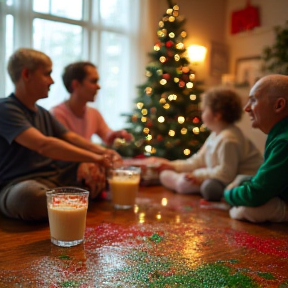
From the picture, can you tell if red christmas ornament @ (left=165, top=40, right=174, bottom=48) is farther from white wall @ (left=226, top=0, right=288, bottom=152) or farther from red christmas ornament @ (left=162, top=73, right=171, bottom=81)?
white wall @ (left=226, top=0, right=288, bottom=152)

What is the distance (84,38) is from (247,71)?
2203mm

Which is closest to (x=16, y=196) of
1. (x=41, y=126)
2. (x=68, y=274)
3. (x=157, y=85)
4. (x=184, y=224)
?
(x=41, y=126)

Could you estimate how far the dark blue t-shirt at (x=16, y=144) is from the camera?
81.0 inches

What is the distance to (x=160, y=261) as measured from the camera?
1.49 m

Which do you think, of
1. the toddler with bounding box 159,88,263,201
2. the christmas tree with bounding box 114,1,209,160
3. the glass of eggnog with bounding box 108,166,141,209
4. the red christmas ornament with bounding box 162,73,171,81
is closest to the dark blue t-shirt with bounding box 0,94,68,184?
the glass of eggnog with bounding box 108,166,141,209

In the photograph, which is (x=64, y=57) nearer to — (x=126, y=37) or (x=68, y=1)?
(x=68, y=1)

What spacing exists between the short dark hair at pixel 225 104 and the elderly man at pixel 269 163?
0.62m

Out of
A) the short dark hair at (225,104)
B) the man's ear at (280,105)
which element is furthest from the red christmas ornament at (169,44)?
the man's ear at (280,105)

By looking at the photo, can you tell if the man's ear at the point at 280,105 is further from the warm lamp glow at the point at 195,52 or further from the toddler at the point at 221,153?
the warm lamp glow at the point at 195,52

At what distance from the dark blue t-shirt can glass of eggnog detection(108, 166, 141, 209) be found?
0.43 metres

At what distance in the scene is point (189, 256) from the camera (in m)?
1.56

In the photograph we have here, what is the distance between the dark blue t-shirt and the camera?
2.06 meters

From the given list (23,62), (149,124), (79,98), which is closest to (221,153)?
(79,98)

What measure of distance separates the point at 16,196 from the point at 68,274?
76 centimetres
